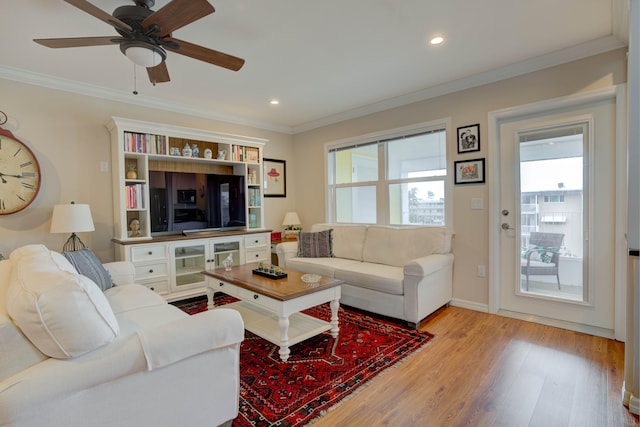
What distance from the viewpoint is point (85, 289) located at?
1188 millimetres

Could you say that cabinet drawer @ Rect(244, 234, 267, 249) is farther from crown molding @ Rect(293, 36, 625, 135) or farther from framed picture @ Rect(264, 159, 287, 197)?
crown molding @ Rect(293, 36, 625, 135)

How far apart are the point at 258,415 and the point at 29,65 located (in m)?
3.55

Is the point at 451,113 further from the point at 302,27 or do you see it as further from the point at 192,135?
the point at 192,135

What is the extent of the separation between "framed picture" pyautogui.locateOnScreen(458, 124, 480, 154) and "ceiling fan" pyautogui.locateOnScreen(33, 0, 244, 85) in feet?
8.03

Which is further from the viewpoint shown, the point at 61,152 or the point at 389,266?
the point at 389,266

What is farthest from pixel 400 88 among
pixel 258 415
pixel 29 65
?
pixel 29 65

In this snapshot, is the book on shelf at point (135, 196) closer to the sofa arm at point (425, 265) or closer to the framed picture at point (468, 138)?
the sofa arm at point (425, 265)

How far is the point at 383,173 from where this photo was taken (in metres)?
4.20

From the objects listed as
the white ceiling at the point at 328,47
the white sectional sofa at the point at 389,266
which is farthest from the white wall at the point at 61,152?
the white sectional sofa at the point at 389,266

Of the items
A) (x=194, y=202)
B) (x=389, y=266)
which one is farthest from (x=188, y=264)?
(x=389, y=266)

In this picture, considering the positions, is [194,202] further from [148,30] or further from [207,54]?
[148,30]

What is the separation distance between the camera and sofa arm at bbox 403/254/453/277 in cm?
282

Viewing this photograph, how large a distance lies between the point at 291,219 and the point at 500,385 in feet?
11.9

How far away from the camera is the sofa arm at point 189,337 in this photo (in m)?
1.31
